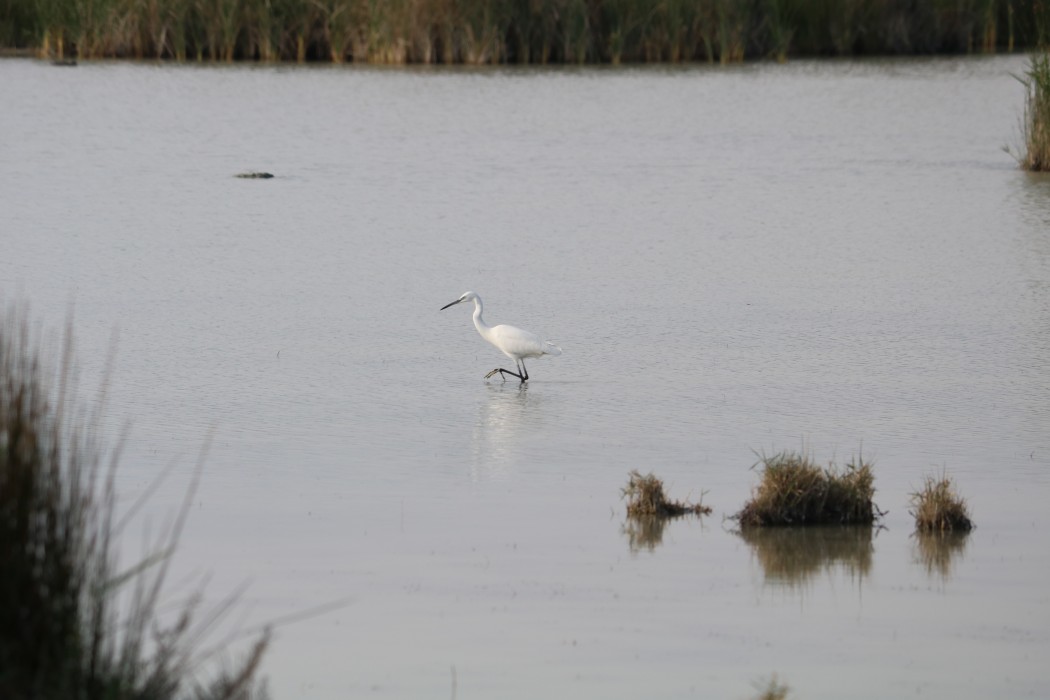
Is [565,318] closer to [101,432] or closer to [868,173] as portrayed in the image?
[101,432]

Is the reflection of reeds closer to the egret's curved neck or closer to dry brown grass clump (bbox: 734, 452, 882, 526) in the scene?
dry brown grass clump (bbox: 734, 452, 882, 526)

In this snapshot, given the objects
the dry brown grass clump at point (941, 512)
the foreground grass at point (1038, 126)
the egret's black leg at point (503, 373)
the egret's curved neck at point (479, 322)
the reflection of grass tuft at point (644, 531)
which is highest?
the foreground grass at point (1038, 126)

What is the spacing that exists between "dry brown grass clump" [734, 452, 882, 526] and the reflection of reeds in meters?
0.25

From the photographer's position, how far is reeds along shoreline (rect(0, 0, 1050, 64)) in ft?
95.5

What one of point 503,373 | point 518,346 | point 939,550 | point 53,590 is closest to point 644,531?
point 939,550

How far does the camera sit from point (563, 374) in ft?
33.7

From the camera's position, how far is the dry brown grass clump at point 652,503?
279 inches

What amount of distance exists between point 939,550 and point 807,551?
50 cm

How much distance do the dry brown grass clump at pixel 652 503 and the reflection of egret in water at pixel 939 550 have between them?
84cm

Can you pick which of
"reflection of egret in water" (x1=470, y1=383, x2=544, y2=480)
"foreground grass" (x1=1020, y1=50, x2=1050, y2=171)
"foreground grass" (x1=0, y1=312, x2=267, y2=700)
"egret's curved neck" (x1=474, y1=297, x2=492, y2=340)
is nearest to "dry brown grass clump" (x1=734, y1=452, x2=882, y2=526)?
"reflection of egret in water" (x1=470, y1=383, x2=544, y2=480)

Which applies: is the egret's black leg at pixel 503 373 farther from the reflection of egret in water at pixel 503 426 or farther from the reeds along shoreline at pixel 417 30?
the reeds along shoreline at pixel 417 30

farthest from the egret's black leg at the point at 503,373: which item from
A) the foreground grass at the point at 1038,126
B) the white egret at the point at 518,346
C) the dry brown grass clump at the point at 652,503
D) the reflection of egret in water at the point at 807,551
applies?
the foreground grass at the point at 1038,126

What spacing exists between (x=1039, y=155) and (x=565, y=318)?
9.22 meters

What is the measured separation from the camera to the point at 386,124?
23.0 m
